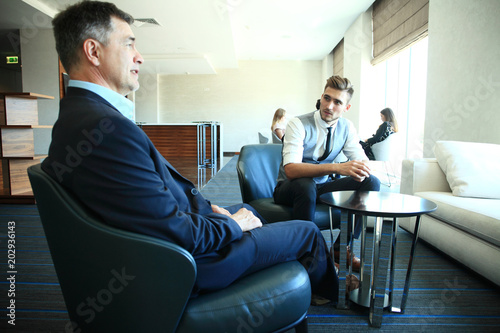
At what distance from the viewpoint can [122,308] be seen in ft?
2.60

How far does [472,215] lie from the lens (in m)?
1.85

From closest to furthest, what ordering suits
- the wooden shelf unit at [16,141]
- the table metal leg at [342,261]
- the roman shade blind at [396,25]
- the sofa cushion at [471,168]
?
the table metal leg at [342,261] < the sofa cushion at [471,168] < the wooden shelf unit at [16,141] < the roman shade blind at [396,25]

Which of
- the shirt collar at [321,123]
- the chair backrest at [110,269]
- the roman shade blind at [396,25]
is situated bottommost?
the chair backrest at [110,269]

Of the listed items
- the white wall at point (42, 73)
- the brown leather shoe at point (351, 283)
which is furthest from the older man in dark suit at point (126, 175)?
the white wall at point (42, 73)

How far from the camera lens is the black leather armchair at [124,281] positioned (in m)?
0.73


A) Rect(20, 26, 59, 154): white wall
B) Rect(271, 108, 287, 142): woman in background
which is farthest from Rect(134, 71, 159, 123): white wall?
Rect(271, 108, 287, 142): woman in background

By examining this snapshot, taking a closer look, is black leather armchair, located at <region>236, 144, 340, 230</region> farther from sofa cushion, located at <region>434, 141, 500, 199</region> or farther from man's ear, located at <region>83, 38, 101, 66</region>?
man's ear, located at <region>83, 38, 101, 66</region>

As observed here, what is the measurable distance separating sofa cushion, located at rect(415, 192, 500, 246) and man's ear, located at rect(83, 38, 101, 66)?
2013mm

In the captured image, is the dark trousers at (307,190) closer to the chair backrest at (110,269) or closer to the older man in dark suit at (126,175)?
the older man in dark suit at (126,175)

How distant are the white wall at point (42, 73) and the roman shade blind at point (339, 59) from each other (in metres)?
6.95

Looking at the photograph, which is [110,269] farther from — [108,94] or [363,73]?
[363,73]

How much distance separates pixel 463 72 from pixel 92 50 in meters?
3.75

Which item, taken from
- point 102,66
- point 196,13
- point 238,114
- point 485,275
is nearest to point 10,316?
point 102,66

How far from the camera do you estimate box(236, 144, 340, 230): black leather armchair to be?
1.91 m
